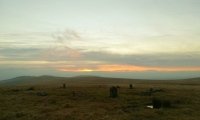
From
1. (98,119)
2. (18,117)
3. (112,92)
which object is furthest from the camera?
(112,92)

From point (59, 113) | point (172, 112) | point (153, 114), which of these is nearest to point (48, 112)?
point (59, 113)

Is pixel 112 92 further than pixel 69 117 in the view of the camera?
Yes

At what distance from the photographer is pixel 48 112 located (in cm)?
2305

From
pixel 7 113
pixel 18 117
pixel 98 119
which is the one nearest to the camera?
pixel 98 119

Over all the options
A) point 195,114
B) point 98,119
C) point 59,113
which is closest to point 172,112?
point 195,114

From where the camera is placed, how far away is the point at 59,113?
22.5 metres

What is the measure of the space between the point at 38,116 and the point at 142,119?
32.8 ft

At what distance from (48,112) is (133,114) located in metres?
8.97

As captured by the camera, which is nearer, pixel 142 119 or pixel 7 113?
pixel 142 119

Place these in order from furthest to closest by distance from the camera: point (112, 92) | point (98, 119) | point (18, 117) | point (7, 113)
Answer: point (112, 92)
point (7, 113)
point (18, 117)
point (98, 119)

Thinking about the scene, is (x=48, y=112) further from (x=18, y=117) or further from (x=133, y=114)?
(x=133, y=114)

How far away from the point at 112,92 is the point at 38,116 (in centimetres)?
1605

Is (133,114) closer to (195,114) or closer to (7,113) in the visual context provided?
(195,114)

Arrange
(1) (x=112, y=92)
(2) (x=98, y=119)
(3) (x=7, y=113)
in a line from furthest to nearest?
(1) (x=112, y=92) → (3) (x=7, y=113) → (2) (x=98, y=119)
